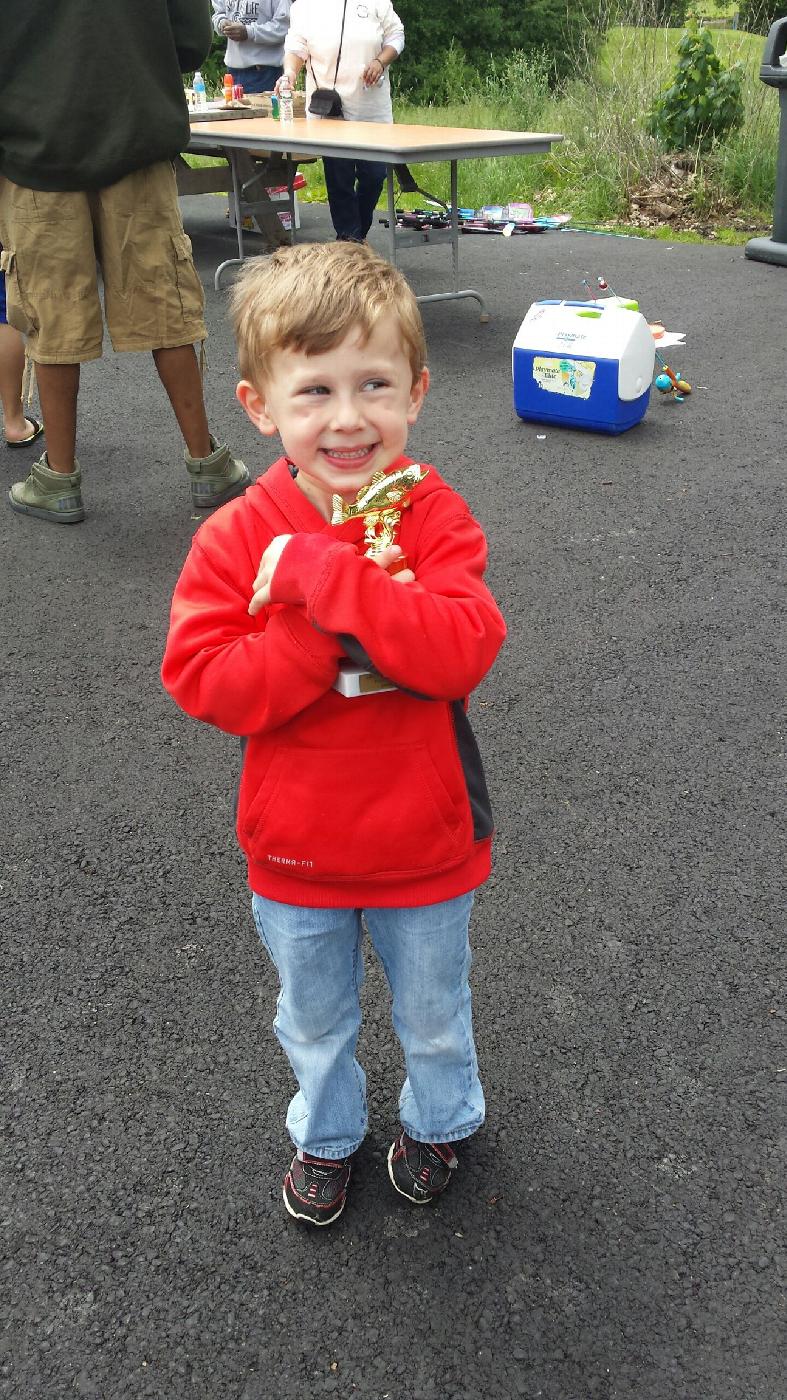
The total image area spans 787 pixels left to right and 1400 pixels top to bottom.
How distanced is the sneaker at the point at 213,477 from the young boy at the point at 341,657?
302cm

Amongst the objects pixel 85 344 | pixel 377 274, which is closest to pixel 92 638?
pixel 85 344

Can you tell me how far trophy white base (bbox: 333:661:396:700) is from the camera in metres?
1.49

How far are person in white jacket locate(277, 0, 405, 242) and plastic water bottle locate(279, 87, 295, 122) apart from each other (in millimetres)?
112

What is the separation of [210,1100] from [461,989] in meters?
0.61

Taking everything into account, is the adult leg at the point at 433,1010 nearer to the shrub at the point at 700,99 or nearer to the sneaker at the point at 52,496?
the sneaker at the point at 52,496

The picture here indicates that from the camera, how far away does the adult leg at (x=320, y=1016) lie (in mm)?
1719

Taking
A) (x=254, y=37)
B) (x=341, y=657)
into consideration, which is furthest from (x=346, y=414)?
(x=254, y=37)

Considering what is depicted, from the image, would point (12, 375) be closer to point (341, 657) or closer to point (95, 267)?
point (95, 267)

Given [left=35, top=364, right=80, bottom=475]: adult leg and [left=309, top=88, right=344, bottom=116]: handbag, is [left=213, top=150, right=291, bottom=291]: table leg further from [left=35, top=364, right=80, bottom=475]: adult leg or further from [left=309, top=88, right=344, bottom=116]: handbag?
[left=35, top=364, right=80, bottom=475]: adult leg

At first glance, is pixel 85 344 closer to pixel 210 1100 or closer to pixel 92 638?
pixel 92 638

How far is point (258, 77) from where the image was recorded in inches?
401

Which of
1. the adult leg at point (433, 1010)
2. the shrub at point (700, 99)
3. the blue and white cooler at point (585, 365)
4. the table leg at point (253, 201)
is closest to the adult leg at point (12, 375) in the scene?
the blue and white cooler at point (585, 365)

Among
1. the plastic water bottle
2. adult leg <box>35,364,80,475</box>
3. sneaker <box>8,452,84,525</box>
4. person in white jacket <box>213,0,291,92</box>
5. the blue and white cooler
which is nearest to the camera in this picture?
adult leg <box>35,364,80,475</box>

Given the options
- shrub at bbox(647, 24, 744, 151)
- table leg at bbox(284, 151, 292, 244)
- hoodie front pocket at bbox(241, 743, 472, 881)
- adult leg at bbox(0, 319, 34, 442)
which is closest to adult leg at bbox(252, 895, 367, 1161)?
hoodie front pocket at bbox(241, 743, 472, 881)
